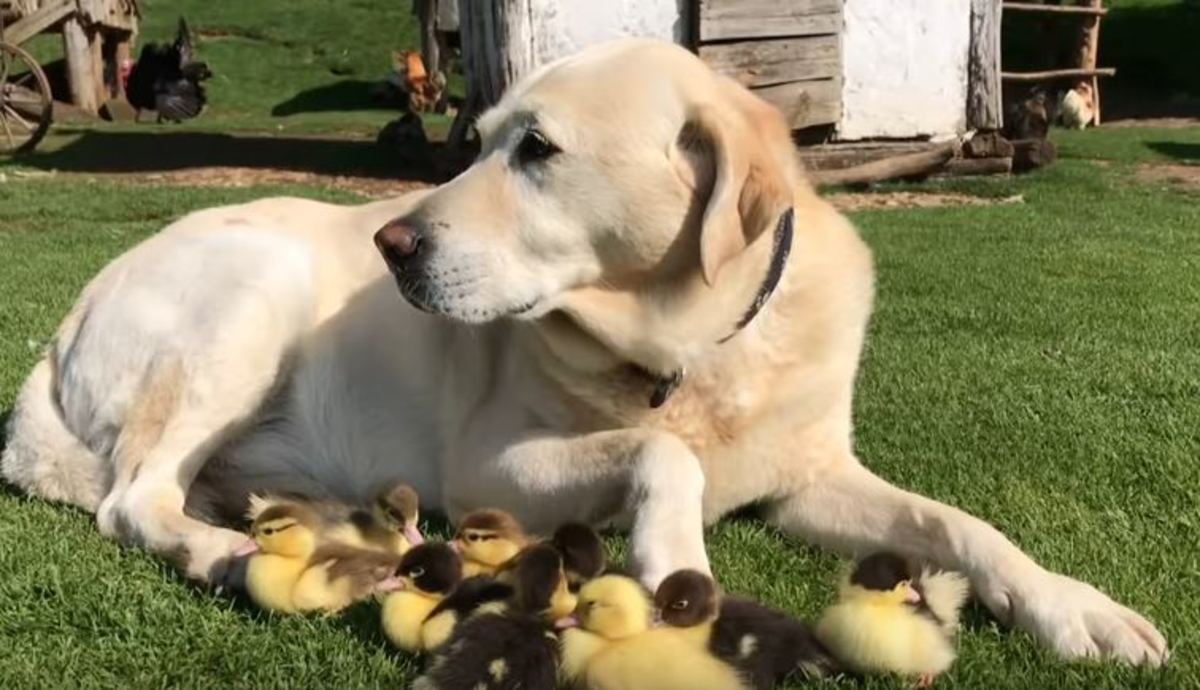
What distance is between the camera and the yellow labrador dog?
2469 mm

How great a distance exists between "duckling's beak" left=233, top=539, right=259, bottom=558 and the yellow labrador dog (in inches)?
1.9

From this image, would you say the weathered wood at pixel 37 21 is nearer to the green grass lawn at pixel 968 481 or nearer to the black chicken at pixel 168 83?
the black chicken at pixel 168 83

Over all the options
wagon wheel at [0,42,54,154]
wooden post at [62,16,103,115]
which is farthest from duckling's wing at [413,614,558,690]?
wooden post at [62,16,103,115]

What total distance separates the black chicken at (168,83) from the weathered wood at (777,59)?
12.8m

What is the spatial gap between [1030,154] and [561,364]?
979 centimetres

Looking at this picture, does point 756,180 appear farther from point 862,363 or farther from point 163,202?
point 163,202

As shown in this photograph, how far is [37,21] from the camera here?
17.7m

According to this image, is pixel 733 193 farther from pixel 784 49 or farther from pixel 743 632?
pixel 784 49

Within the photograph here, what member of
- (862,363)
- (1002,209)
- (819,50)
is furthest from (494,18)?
(862,363)

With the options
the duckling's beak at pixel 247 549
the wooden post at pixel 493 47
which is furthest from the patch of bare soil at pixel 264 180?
the duckling's beak at pixel 247 549

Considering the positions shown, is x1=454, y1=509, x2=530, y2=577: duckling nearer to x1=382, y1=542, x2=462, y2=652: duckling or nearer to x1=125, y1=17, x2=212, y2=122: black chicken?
x1=382, y1=542, x2=462, y2=652: duckling

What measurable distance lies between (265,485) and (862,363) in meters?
2.32

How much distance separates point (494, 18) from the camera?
10031 millimetres

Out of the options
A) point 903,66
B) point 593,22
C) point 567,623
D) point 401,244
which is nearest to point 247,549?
point 401,244
